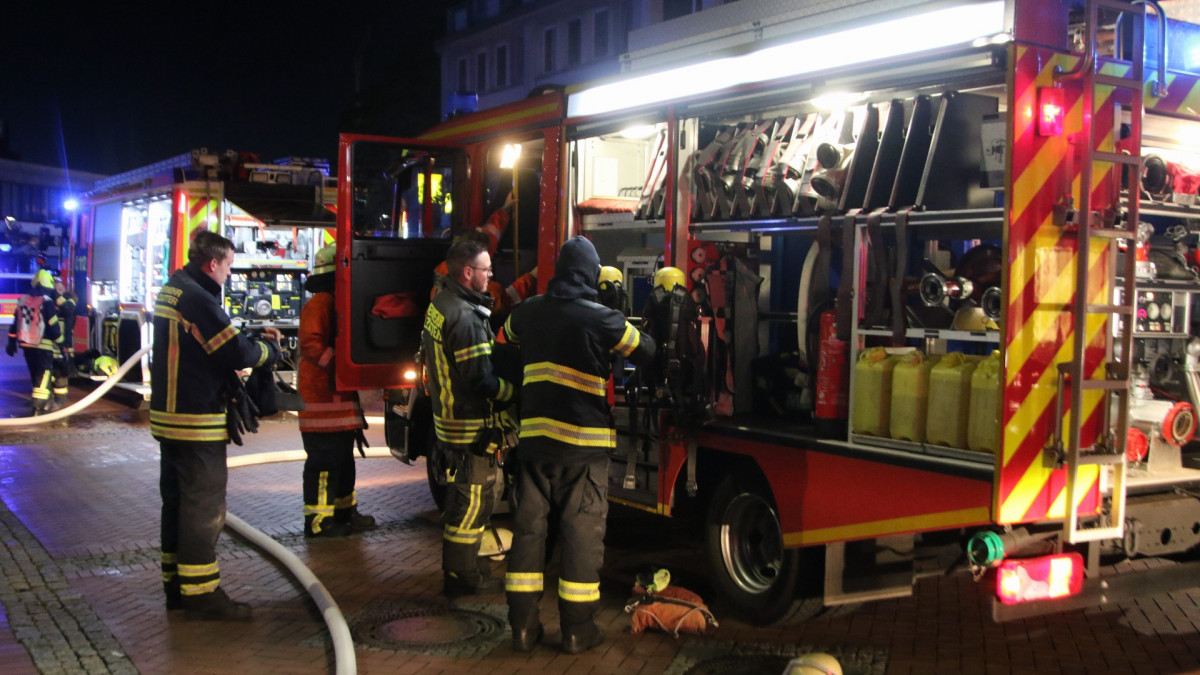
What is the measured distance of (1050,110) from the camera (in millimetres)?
4039

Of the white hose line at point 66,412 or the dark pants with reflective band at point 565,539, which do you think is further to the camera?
the white hose line at point 66,412

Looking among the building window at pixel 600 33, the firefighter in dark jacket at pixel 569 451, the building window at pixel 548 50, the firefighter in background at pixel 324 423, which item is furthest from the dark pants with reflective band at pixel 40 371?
the building window at pixel 548 50

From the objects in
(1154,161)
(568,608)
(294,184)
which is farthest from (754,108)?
(294,184)

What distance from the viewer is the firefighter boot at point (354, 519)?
695 centimetres

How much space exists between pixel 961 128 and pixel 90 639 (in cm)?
445

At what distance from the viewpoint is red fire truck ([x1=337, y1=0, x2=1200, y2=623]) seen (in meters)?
4.07

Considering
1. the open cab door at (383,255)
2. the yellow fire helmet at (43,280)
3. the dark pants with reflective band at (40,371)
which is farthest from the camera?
the yellow fire helmet at (43,280)

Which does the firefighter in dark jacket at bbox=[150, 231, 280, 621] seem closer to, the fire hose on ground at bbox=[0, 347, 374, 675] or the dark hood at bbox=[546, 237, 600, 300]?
the fire hose on ground at bbox=[0, 347, 374, 675]

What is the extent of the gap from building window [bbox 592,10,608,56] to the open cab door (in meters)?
33.2

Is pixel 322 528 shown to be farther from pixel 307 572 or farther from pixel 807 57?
pixel 807 57

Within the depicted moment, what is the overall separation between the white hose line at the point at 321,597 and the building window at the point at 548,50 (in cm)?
3778

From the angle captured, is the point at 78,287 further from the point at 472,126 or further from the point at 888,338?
the point at 888,338

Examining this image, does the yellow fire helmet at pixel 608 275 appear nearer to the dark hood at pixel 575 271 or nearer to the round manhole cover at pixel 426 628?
the dark hood at pixel 575 271

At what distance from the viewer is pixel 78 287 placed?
15789 millimetres
